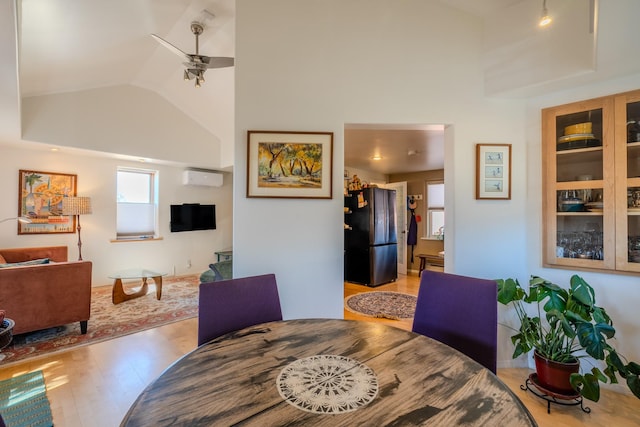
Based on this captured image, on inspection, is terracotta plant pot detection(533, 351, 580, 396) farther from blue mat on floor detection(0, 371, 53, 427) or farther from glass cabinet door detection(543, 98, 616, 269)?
blue mat on floor detection(0, 371, 53, 427)

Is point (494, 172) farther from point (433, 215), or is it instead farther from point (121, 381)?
point (433, 215)

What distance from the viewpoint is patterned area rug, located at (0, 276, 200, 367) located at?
2.75 meters

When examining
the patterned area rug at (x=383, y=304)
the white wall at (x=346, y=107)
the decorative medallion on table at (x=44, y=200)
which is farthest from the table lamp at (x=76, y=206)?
the patterned area rug at (x=383, y=304)

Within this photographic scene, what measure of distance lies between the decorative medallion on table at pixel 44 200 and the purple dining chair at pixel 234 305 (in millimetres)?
4654

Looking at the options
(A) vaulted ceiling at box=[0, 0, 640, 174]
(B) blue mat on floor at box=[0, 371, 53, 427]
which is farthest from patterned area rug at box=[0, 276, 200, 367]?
(A) vaulted ceiling at box=[0, 0, 640, 174]

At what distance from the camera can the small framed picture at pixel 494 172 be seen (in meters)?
2.33

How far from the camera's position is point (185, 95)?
16.2 feet

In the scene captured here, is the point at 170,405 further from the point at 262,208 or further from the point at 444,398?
the point at 262,208

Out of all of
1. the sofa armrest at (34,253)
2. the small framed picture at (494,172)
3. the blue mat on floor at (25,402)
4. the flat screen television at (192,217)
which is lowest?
the blue mat on floor at (25,402)

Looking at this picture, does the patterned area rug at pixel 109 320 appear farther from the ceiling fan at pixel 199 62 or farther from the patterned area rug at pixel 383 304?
the ceiling fan at pixel 199 62

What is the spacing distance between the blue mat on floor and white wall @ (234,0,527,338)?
1.48 metres

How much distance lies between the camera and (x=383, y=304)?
13.7 ft

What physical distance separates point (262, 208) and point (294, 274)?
1.90 ft

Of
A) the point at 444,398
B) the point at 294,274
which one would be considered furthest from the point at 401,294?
the point at 444,398
